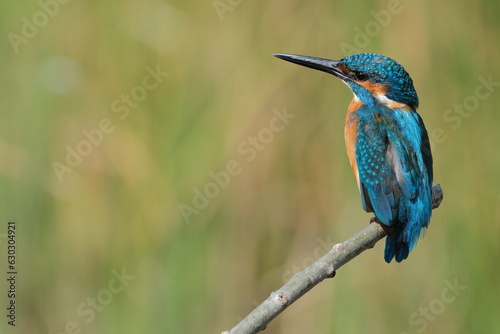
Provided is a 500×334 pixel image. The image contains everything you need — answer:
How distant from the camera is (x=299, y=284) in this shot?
1338mm

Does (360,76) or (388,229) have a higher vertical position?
(360,76)

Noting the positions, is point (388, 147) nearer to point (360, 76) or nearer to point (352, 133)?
point (352, 133)

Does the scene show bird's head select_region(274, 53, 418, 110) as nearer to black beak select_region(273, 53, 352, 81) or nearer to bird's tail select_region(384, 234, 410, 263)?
black beak select_region(273, 53, 352, 81)

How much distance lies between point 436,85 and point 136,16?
50.4 inches

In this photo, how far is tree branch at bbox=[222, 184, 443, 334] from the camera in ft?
3.99

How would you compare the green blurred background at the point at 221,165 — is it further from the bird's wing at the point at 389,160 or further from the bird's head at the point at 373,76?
the bird's wing at the point at 389,160

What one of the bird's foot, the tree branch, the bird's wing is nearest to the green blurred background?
the bird's wing

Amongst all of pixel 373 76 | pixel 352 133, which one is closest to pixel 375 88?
pixel 373 76

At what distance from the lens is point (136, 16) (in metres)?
3.10

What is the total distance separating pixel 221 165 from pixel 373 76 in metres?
0.75

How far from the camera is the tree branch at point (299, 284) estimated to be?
1217 millimetres

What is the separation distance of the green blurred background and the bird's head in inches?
12.2

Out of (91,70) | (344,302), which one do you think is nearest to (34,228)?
(91,70)

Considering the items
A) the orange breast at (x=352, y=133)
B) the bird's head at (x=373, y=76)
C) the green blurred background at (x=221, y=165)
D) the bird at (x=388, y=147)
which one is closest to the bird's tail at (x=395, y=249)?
the bird at (x=388, y=147)
